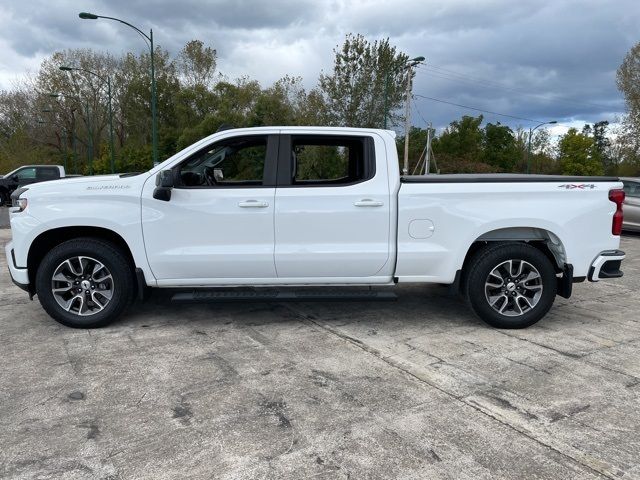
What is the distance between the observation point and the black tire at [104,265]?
4.66m

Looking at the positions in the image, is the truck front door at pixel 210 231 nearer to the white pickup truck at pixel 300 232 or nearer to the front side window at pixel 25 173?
the white pickup truck at pixel 300 232

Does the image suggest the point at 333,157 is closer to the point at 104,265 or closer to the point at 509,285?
the point at 509,285

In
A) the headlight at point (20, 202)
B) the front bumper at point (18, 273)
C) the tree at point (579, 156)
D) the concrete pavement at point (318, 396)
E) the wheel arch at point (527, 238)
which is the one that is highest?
the tree at point (579, 156)

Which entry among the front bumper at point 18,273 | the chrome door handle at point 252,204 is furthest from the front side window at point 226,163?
the front bumper at point 18,273

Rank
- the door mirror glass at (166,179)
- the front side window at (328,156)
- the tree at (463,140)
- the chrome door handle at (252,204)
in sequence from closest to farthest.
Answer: the door mirror glass at (166,179)
the chrome door handle at (252,204)
the front side window at (328,156)
the tree at (463,140)

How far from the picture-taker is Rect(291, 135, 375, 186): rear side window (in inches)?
191

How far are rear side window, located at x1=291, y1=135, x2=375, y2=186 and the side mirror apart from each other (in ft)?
3.69

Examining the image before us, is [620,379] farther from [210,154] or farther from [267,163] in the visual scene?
[210,154]

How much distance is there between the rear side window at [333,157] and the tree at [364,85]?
27.9 metres

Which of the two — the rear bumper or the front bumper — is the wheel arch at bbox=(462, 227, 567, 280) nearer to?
the rear bumper

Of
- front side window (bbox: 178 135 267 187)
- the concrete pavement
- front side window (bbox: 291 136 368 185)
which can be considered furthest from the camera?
front side window (bbox: 291 136 368 185)

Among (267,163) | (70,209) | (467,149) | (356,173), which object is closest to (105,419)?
(70,209)

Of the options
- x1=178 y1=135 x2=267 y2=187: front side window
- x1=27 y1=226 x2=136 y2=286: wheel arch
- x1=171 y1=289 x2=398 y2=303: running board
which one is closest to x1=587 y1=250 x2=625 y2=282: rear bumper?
x1=171 y1=289 x2=398 y2=303: running board

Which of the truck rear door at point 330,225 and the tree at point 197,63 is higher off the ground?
the tree at point 197,63
